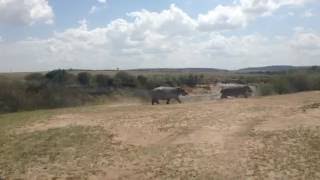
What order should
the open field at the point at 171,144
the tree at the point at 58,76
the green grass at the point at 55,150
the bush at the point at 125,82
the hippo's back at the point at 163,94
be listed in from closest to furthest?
the open field at the point at 171,144
the green grass at the point at 55,150
the hippo's back at the point at 163,94
the bush at the point at 125,82
the tree at the point at 58,76

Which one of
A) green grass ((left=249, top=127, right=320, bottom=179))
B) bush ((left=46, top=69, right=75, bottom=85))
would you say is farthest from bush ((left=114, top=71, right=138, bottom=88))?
green grass ((left=249, top=127, right=320, bottom=179))

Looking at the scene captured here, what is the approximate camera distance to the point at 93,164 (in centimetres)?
1698

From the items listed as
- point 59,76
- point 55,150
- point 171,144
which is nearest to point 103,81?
point 59,76

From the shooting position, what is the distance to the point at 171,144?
1880cm

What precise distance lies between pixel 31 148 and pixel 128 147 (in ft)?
10.9

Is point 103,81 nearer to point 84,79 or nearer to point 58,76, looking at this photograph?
point 84,79

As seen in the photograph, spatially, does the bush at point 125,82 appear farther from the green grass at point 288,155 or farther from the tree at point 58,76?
the green grass at point 288,155

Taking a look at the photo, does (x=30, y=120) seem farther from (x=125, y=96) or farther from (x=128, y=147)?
(x=125, y=96)

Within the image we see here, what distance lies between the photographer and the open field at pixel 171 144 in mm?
16000

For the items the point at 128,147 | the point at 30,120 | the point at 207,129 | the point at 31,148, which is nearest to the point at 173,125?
the point at 207,129

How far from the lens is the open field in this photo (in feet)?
52.5

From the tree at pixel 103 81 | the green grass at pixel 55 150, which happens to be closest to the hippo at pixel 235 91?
the green grass at pixel 55 150

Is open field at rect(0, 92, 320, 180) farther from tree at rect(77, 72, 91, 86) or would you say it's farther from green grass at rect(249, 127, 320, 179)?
tree at rect(77, 72, 91, 86)

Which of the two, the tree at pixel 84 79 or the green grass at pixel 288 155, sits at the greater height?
the tree at pixel 84 79
